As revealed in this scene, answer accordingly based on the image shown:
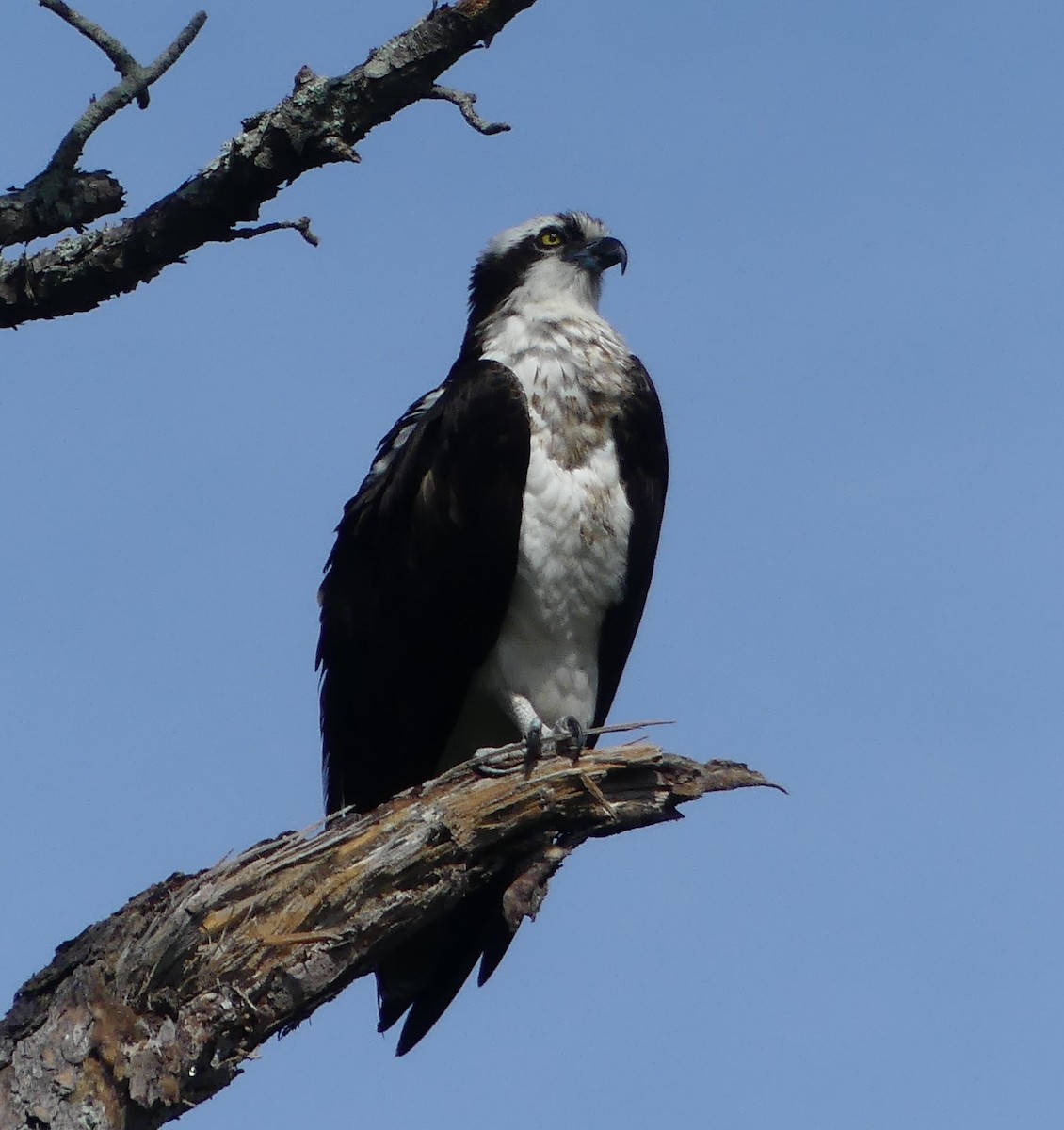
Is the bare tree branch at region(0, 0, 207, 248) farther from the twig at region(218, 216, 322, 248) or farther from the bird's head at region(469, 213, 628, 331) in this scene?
the bird's head at region(469, 213, 628, 331)

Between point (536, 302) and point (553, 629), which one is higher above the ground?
point (536, 302)

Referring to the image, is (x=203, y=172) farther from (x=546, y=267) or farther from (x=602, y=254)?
(x=602, y=254)

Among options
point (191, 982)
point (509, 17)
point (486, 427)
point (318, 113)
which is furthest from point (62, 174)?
point (191, 982)

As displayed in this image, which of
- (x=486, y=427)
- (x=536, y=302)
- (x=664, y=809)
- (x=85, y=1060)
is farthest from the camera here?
(x=536, y=302)

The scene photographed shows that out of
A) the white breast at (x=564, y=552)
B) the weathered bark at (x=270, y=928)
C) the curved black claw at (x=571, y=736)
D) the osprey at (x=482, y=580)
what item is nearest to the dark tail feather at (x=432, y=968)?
the osprey at (x=482, y=580)

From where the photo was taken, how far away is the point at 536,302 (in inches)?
251

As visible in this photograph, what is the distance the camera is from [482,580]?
542 centimetres

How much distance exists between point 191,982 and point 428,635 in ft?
5.69

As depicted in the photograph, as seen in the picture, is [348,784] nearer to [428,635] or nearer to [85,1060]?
[428,635]

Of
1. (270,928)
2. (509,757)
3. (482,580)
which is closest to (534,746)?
(509,757)

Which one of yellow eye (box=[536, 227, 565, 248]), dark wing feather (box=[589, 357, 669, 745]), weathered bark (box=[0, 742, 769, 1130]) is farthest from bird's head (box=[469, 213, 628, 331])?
weathered bark (box=[0, 742, 769, 1130])

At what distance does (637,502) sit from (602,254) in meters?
1.40

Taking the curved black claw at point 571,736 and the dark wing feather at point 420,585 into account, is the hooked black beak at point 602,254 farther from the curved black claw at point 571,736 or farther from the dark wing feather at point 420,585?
the curved black claw at point 571,736

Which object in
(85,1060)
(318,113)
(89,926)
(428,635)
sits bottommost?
(85,1060)
